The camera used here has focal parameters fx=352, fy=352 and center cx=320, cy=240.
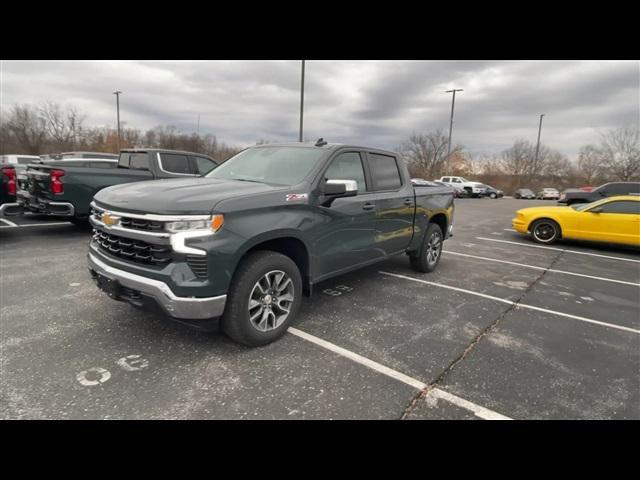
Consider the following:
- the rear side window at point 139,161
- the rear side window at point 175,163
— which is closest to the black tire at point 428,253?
the rear side window at point 175,163

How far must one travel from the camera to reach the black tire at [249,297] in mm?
2902

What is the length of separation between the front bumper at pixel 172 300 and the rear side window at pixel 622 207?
9853 millimetres

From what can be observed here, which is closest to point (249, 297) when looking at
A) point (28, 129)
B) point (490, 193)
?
point (490, 193)

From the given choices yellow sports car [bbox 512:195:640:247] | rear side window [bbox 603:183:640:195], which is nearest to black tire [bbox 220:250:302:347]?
yellow sports car [bbox 512:195:640:247]

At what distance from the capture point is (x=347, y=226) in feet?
13.0

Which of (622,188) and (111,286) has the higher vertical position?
(622,188)

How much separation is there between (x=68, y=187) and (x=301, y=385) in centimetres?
658

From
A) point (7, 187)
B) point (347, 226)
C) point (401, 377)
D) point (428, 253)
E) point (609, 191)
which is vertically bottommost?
point (401, 377)

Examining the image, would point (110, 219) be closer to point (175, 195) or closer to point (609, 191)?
point (175, 195)

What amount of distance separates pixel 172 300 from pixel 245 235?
73 centimetres

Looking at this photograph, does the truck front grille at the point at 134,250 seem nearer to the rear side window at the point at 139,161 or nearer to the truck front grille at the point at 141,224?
the truck front grille at the point at 141,224

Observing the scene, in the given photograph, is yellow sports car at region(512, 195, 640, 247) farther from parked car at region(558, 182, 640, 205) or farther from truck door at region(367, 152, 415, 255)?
parked car at region(558, 182, 640, 205)

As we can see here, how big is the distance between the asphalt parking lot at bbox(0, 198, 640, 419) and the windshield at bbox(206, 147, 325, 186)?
1.57m

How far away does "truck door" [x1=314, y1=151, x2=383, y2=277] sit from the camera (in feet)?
12.2
